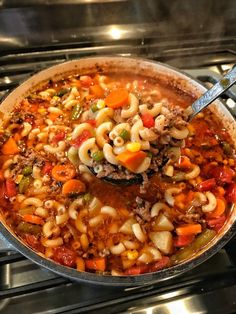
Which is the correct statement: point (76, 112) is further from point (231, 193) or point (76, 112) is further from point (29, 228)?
point (231, 193)

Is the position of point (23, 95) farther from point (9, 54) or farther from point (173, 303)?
point (173, 303)

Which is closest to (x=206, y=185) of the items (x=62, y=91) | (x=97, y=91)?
(x=97, y=91)

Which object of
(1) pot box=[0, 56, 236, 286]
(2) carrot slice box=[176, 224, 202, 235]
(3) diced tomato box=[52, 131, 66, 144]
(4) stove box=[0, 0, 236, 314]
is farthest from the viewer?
(4) stove box=[0, 0, 236, 314]

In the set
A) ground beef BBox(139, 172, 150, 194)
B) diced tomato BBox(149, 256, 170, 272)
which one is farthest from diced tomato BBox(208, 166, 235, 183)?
diced tomato BBox(149, 256, 170, 272)

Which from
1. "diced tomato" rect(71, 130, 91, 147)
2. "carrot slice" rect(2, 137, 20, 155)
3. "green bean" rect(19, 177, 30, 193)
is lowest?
"green bean" rect(19, 177, 30, 193)

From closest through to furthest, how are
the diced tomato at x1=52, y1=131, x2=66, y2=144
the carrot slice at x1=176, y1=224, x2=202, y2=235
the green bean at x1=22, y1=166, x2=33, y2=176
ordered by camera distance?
1. the carrot slice at x1=176, y1=224, x2=202, y2=235
2. the green bean at x1=22, y1=166, x2=33, y2=176
3. the diced tomato at x1=52, y1=131, x2=66, y2=144

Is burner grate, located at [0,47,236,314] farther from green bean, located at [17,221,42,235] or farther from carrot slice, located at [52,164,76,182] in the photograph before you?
carrot slice, located at [52,164,76,182]
